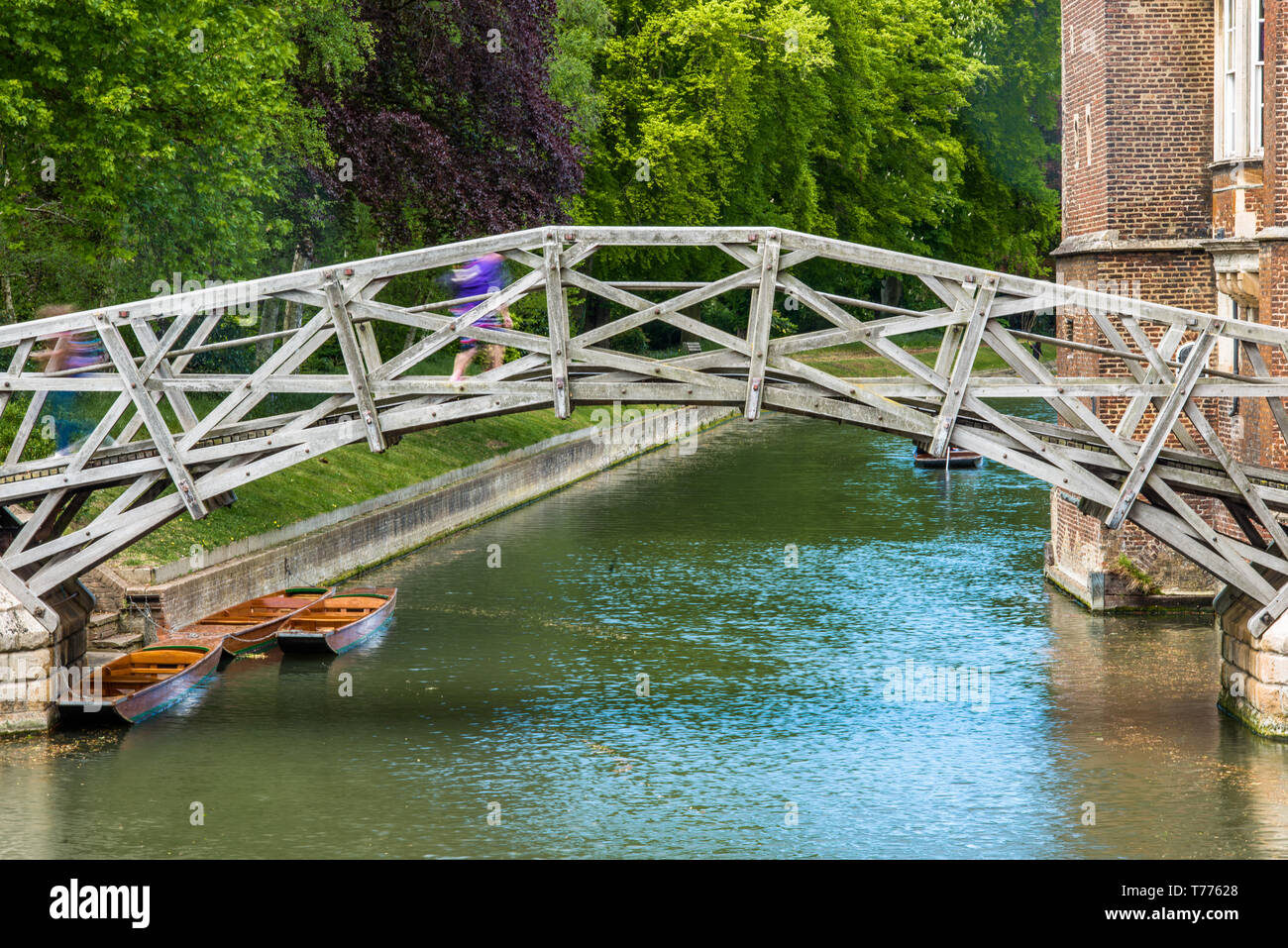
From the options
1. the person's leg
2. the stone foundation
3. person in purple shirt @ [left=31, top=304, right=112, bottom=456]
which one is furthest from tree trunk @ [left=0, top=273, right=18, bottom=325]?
the person's leg

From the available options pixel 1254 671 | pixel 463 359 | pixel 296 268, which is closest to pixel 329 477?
pixel 296 268

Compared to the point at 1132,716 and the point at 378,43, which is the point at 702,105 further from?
the point at 1132,716

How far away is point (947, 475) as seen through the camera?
136 feet

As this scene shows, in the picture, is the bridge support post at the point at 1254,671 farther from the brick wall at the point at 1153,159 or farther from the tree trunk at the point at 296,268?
the tree trunk at the point at 296,268

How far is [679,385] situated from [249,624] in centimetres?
751

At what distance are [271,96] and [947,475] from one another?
22.0 meters

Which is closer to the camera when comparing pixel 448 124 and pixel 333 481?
pixel 333 481

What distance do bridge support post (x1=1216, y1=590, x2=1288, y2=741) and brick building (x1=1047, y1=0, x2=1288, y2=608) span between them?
410 cm

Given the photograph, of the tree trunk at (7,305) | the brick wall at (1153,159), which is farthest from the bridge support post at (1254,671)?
the tree trunk at (7,305)

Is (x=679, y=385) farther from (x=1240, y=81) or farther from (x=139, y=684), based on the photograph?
(x=1240, y=81)

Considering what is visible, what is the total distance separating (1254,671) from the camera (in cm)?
1695

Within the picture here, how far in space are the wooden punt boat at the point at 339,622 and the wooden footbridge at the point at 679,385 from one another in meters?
3.91
